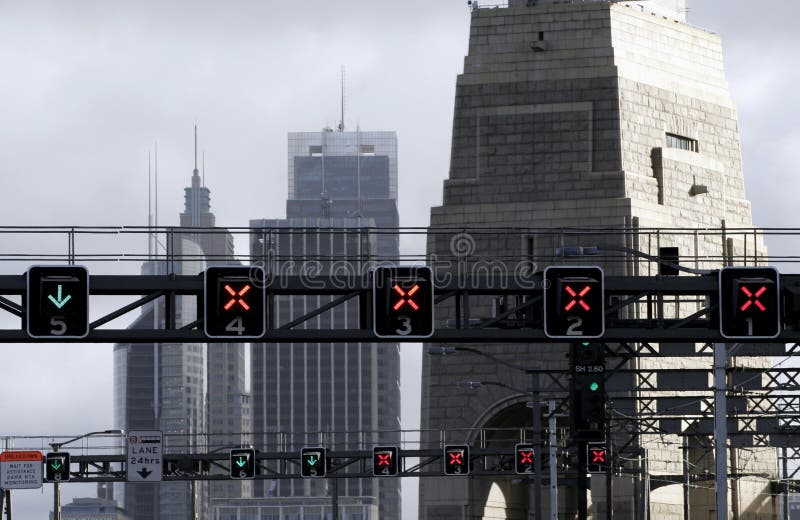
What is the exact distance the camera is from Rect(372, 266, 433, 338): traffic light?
120 ft

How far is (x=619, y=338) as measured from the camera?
37531 millimetres

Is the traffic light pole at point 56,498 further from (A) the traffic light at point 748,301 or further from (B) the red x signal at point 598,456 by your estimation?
(A) the traffic light at point 748,301

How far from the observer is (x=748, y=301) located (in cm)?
3784

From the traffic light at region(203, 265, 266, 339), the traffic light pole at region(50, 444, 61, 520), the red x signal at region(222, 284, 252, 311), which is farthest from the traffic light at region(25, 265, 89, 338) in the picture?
the traffic light pole at region(50, 444, 61, 520)

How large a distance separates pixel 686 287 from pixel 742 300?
1082 millimetres

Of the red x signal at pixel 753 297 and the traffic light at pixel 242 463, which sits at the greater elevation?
the red x signal at pixel 753 297

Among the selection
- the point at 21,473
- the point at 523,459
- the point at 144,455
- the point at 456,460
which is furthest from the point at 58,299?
the point at 456,460

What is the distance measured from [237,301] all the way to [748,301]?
967cm

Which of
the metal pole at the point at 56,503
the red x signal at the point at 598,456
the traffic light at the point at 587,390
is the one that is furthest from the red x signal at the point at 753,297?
the metal pole at the point at 56,503

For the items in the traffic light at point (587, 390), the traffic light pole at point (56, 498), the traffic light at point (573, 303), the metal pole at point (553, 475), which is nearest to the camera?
the traffic light at point (573, 303)

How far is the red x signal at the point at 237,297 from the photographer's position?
36.6 meters

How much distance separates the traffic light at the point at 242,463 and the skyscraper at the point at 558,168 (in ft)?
37.9

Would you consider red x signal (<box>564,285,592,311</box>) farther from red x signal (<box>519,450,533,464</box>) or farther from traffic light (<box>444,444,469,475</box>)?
traffic light (<box>444,444,469,475</box>)

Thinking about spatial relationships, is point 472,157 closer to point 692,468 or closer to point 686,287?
point 692,468
